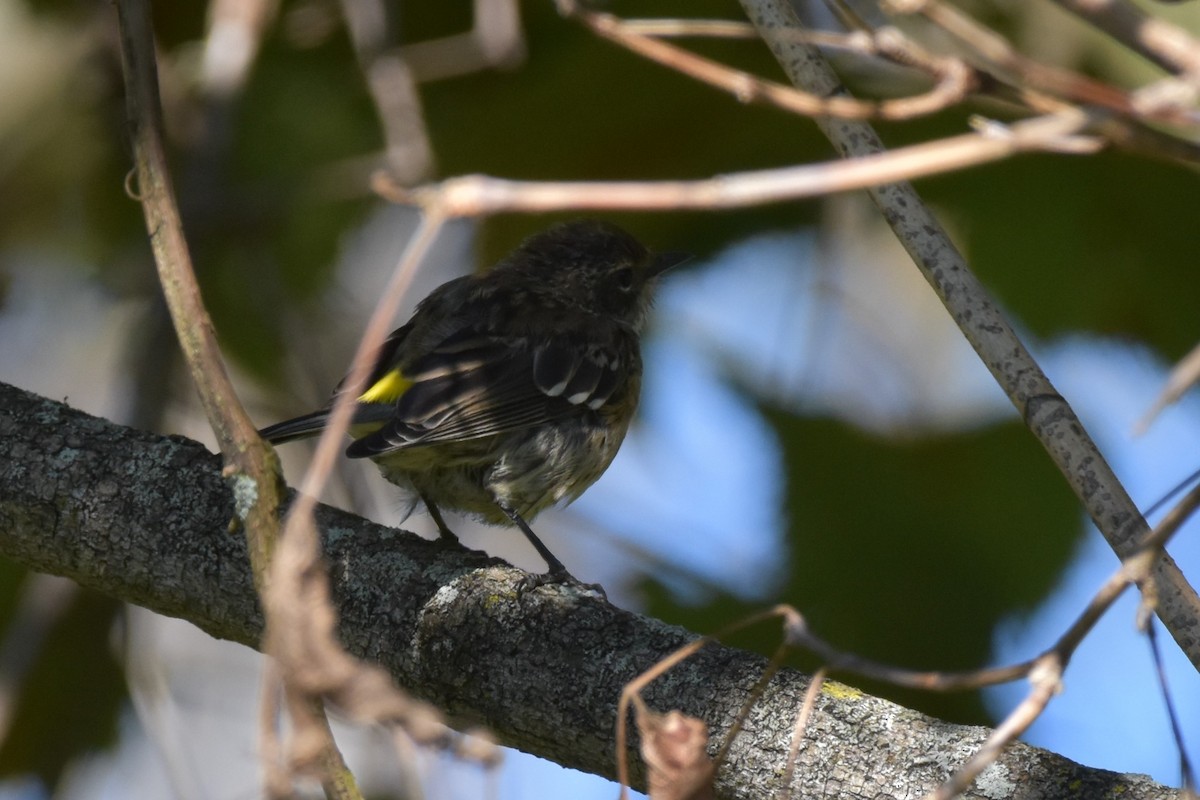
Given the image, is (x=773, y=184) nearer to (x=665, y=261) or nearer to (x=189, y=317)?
(x=189, y=317)

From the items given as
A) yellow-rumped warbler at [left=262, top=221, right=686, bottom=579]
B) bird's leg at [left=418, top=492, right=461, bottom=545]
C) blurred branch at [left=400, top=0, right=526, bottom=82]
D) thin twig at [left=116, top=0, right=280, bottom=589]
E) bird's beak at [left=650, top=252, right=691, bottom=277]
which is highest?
blurred branch at [left=400, top=0, right=526, bottom=82]

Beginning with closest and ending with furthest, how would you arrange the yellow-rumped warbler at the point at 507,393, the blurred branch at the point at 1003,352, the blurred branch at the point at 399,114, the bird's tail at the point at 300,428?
the blurred branch at the point at 1003,352, the blurred branch at the point at 399,114, the bird's tail at the point at 300,428, the yellow-rumped warbler at the point at 507,393

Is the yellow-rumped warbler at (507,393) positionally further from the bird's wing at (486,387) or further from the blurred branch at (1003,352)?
the blurred branch at (1003,352)

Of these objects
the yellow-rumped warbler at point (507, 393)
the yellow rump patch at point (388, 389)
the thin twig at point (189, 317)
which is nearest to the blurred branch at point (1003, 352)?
the thin twig at point (189, 317)

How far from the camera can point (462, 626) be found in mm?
2836

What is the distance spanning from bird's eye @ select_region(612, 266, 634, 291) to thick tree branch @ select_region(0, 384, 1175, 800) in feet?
8.15

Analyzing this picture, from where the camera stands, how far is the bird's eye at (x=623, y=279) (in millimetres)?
5449

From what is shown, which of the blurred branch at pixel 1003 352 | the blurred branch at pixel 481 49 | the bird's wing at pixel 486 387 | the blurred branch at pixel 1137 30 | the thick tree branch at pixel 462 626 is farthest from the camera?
the bird's wing at pixel 486 387

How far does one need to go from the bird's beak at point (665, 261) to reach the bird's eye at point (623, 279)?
195mm

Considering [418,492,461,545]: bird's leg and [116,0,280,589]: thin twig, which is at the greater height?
[116,0,280,589]: thin twig

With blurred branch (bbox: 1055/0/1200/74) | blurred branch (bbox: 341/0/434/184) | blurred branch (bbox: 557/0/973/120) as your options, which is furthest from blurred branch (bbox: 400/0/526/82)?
blurred branch (bbox: 1055/0/1200/74)

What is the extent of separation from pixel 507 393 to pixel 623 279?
1245 mm

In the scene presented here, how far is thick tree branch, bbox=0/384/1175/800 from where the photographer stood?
2.43 metres

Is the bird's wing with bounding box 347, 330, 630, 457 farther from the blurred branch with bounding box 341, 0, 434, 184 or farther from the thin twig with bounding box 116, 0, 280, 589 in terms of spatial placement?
the thin twig with bounding box 116, 0, 280, 589
